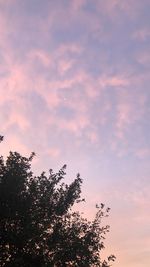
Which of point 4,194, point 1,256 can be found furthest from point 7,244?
point 4,194

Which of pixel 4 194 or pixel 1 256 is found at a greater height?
pixel 4 194

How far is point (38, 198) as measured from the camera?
43.0 m

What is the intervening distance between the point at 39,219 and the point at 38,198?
221 cm

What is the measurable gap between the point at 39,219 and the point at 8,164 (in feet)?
21.4

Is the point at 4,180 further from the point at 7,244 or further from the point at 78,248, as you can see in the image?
the point at 78,248

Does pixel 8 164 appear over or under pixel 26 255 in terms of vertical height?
over

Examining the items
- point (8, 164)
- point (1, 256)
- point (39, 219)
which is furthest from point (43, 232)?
point (8, 164)

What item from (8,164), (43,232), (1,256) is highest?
(8,164)

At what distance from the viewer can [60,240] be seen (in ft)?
141

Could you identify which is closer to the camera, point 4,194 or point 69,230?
point 4,194

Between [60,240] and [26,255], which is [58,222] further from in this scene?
[26,255]

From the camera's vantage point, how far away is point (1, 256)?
41094 millimetres

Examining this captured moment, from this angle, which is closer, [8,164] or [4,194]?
[4,194]

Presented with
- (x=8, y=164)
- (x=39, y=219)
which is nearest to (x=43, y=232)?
(x=39, y=219)
